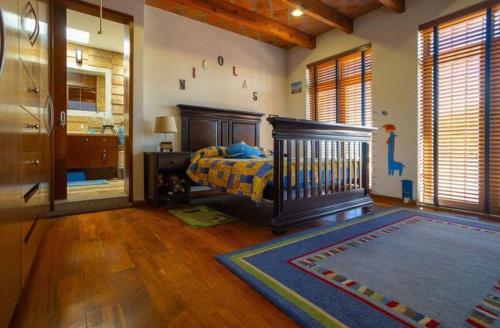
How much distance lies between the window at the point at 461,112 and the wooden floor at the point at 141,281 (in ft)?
6.91

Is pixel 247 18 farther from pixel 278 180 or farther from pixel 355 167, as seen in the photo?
pixel 278 180

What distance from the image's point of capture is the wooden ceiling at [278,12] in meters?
3.52

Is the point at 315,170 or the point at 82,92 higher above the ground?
the point at 82,92

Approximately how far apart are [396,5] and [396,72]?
2.77 ft

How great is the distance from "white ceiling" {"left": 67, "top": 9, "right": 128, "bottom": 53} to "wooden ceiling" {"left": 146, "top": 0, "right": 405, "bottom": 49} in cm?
96

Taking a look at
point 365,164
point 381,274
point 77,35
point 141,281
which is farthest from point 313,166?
point 77,35

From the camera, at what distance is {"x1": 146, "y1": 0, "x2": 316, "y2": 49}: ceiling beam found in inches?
140

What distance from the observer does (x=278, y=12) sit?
3.93 metres

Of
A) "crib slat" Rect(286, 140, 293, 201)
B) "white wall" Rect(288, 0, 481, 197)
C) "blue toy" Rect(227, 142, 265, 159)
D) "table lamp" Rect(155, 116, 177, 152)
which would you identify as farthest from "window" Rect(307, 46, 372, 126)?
"table lamp" Rect(155, 116, 177, 152)

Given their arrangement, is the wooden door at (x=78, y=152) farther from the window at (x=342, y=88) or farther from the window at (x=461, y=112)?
the window at (x=461, y=112)

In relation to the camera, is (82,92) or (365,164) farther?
(82,92)

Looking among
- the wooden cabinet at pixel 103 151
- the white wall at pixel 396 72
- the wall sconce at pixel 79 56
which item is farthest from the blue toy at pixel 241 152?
the wall sconce at pixel 79 56

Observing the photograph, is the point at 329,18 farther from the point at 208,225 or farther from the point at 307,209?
the point at 208,225

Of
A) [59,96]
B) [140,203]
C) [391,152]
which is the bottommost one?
[140,203]
